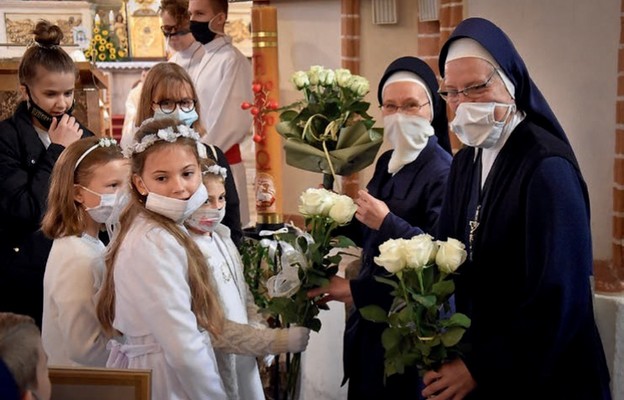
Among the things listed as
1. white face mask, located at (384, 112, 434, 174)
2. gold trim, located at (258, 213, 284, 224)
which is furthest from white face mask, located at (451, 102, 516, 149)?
gold trim, located at (258, 213, 284, 224)

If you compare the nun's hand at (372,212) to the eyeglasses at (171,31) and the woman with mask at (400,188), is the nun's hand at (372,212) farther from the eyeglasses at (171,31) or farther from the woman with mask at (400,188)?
the eyeglasses at (171,31)

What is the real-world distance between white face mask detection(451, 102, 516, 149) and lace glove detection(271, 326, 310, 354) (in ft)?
2.71

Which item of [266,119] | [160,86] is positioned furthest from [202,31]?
[160,86]

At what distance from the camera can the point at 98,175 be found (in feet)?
11.0

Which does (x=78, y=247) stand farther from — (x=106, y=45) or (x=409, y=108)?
(x=106, y=45)

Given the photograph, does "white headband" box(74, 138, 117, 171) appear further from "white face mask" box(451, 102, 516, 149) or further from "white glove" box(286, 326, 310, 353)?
"white face mask" box(451, 102, 516, 149)

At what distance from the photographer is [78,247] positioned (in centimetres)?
322

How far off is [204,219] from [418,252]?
1.08 meters

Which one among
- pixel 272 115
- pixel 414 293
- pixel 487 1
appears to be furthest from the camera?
pixel 272 115

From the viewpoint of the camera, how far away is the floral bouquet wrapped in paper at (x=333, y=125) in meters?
3.12

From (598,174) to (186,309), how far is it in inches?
90.8

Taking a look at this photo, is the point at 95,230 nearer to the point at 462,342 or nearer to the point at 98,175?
the point at 98,175

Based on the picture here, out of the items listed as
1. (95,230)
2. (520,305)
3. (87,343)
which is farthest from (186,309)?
(520,305)

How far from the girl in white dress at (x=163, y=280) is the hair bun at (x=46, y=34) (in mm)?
1179
